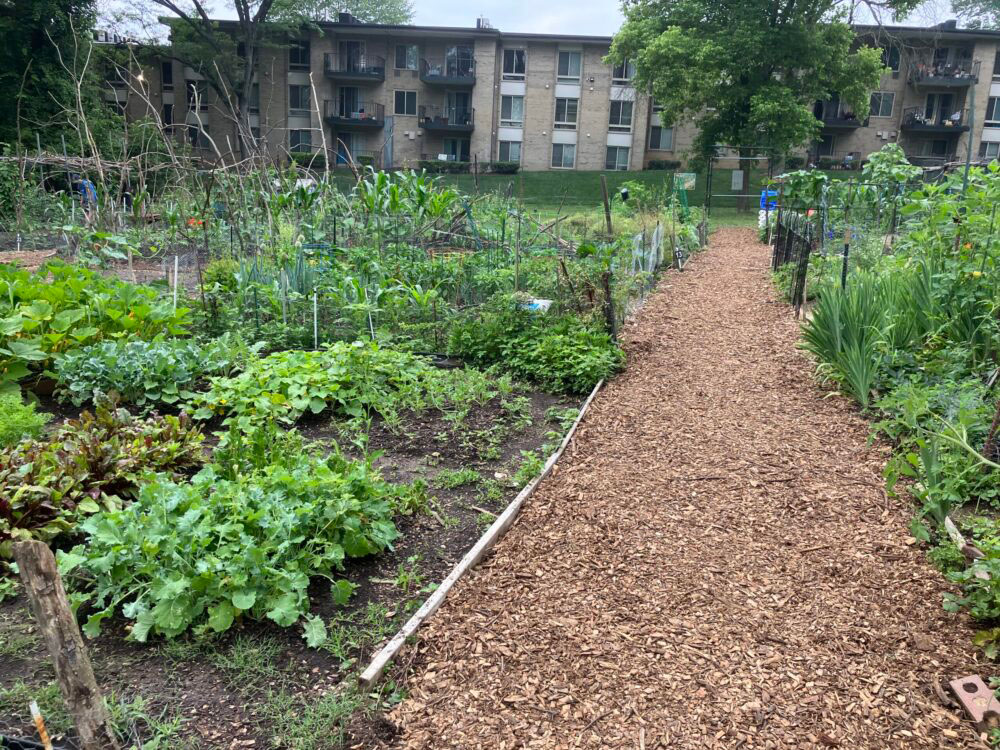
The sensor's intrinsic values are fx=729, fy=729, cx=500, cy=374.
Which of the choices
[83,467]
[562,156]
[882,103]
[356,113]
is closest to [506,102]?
[562,156]

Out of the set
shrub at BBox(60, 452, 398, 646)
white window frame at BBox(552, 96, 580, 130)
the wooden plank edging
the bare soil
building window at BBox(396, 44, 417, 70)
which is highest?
building window at BBox(396, 44, 417, 70)

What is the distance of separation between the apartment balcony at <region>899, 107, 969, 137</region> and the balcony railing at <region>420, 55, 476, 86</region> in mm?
23114

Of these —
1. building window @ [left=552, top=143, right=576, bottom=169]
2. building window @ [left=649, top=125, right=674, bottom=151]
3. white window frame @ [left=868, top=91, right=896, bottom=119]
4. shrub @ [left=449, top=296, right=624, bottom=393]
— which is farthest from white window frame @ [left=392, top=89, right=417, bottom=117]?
shrub @ [left=449, top=296, right=624, bottom=393]

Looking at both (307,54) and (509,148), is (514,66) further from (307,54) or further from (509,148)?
(307,54)

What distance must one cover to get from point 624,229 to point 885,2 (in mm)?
23857

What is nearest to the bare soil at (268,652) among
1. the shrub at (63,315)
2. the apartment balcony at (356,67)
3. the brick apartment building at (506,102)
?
the shrub at (63,315)

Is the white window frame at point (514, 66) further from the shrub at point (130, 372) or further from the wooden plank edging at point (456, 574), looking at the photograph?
the wooden plank edging at point (456, 574)

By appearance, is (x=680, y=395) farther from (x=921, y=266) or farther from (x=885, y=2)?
(x=885, y=2)

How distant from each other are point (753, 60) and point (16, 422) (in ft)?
101

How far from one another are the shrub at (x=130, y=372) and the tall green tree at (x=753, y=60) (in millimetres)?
26756

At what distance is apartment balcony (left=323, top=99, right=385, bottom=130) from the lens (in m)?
39.1

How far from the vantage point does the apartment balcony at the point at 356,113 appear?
3912 cm

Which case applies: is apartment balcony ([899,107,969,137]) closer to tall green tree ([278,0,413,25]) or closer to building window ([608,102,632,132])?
building window ([608,102,632,132])

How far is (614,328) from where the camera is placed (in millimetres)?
7305
